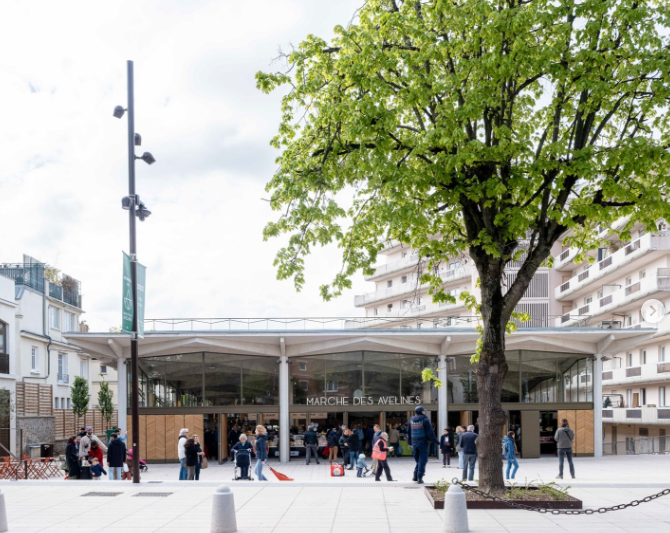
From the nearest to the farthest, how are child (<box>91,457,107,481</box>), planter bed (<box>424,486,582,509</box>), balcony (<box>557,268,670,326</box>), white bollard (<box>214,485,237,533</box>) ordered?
white bollard (<box>214,485,237,533</box>) < planter bed (<box>424,486,582,509</box>) < child (<box>91,457,107,481</box>) < balcony (<box>557,268,670,326</box>)

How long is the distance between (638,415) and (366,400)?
19.0m

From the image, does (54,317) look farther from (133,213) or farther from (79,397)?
(133,213)

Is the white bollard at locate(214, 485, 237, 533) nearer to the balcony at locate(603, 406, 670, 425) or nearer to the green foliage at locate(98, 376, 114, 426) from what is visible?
the balcony at locate(603, 406, 670, 425)

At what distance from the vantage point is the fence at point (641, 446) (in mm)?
34188

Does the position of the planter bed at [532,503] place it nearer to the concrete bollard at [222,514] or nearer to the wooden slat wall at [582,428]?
the concrete bollard at [222,514]

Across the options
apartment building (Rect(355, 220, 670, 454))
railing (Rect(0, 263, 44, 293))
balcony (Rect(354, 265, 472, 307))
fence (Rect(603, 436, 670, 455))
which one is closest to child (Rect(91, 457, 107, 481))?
apartment building (Rect(355, 220, 670, 454))

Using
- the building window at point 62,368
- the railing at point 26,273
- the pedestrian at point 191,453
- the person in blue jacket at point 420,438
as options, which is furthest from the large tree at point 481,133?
the building window at point 62,368

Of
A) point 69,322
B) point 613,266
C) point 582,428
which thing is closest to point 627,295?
point 613,266

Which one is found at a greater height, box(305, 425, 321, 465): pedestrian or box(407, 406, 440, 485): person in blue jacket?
box(407, 406, 440, 485): person in blue jacket

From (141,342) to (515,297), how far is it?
62.4ft

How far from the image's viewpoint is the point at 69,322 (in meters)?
44.9

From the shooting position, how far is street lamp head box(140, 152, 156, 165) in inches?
637

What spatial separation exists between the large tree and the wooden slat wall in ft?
57.7

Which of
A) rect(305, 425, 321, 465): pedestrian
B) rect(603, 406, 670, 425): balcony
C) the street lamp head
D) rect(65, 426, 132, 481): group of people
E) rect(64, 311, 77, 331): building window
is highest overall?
the street lamp head
